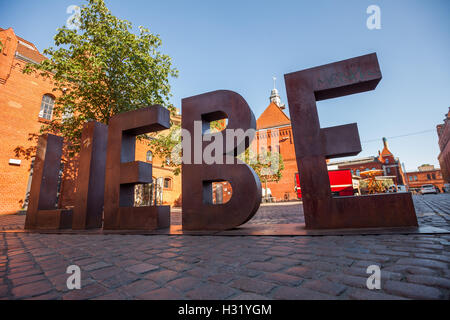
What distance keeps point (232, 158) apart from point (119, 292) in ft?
10.7

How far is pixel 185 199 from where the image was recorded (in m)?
4.72

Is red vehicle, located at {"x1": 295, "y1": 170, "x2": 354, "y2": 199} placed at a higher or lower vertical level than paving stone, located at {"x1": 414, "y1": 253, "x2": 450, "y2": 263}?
higher

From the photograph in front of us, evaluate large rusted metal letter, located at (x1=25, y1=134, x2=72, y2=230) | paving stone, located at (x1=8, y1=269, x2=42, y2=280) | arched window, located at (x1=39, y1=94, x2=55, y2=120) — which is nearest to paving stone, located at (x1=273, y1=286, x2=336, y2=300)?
paving stone, located at (x1=8, y1=269, x2=42, y2=280)

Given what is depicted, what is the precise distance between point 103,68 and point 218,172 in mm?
8639

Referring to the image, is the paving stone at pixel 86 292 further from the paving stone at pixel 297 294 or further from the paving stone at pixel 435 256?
the paving stone at pixel 435 256

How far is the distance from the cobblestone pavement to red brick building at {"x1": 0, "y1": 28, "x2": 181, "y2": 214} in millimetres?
11180

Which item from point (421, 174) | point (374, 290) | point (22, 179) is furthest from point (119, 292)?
point (421, 174)

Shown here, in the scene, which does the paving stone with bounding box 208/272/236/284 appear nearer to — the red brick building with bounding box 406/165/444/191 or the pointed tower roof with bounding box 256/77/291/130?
the pointed tower roof with bounding box 256/77/291/130

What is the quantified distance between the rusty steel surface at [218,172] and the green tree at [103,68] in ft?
22.4

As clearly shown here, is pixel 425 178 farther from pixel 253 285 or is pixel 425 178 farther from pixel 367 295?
pixel 253 285

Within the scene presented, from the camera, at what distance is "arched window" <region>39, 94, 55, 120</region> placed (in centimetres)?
1423

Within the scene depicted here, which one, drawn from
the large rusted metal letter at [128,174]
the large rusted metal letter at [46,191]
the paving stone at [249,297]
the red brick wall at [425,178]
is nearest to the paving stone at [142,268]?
the paving stone at [249,297]

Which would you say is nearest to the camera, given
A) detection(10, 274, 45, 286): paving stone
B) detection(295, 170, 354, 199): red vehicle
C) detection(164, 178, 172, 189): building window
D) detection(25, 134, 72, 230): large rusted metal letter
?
detection(10, 274, 45, 286): paving stone
